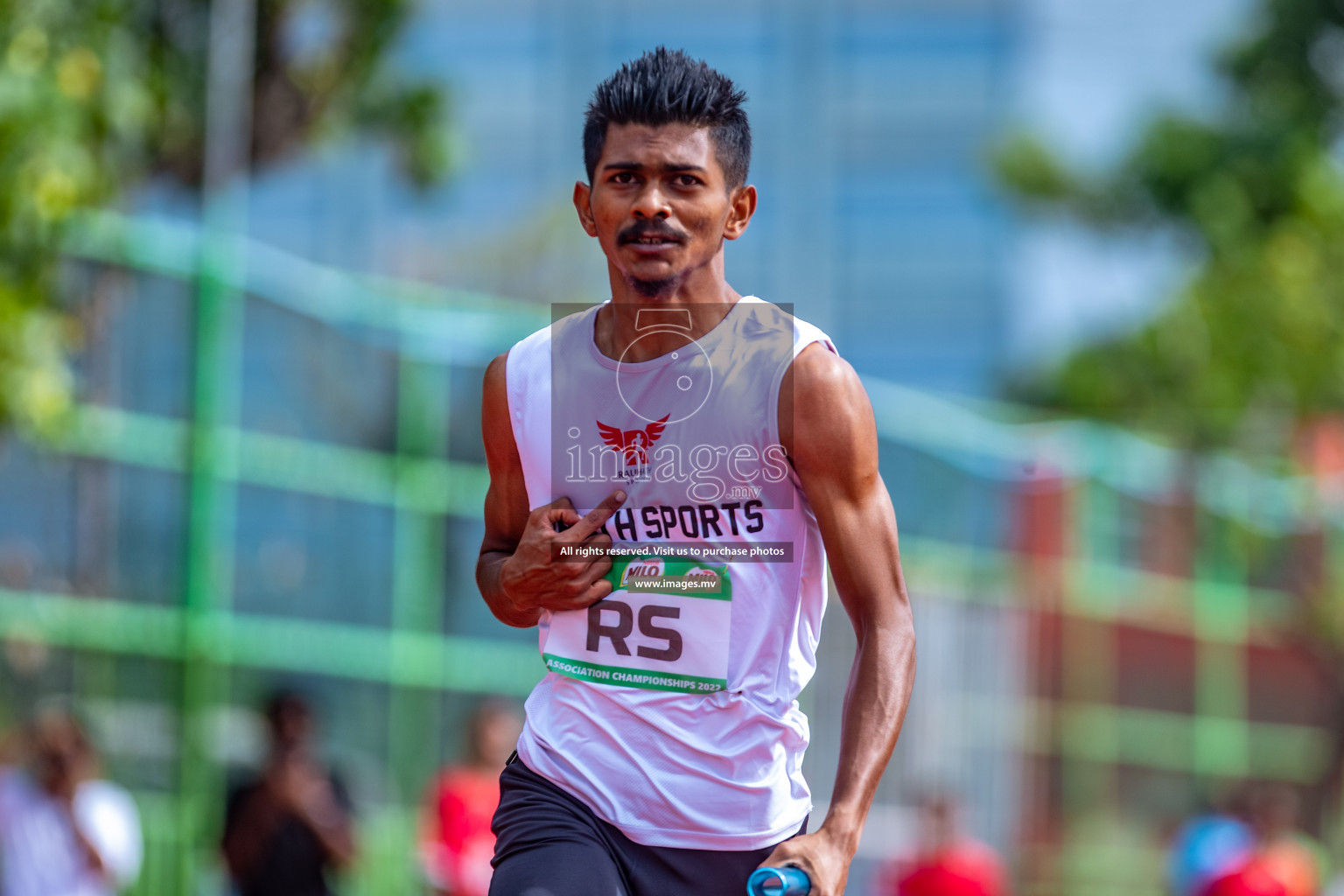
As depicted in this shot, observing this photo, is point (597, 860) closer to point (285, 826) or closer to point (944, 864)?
point (285, 826)

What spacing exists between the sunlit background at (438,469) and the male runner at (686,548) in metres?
4.85

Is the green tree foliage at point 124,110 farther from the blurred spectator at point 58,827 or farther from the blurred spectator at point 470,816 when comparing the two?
the blurred spectator at point 470,816

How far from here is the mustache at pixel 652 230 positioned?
3.54 m

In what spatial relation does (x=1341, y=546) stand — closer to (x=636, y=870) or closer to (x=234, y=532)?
(x=234, y=532)

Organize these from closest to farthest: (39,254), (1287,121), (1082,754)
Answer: (39,254) → (1082,754) → (1287,121)

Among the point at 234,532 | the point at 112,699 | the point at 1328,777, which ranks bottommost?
the point at 1328,777

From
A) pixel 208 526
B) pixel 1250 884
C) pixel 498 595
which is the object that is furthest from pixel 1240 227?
pixel 498 595

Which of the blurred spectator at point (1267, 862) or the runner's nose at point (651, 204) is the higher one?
the runner's nose at point (651, 204)

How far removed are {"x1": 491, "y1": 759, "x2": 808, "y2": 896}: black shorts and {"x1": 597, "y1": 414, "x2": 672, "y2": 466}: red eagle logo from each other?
0.68m

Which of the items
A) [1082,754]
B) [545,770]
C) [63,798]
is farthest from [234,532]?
[1082,754]

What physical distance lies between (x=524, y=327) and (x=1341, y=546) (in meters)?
10.0

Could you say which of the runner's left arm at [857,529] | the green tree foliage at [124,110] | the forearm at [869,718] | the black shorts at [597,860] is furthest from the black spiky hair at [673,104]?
the green tree foliage at [124,110]

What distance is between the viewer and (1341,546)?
1844 centimetres

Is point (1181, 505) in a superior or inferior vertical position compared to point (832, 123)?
inferior
